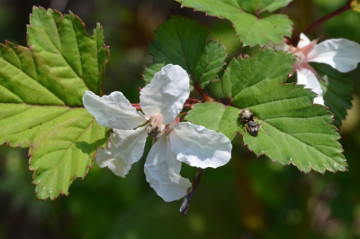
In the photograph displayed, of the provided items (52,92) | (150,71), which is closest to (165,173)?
(150,71)

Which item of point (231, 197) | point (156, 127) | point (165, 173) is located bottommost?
point (231, 197)

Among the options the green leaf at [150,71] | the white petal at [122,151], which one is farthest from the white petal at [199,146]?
the green leaf at [150,71]

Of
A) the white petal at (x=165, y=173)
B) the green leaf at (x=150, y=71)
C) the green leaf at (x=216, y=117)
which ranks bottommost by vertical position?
the white petal at (x=165, y=173)

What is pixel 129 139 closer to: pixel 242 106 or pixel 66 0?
pixel 242 106

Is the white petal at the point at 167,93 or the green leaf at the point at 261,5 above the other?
the green leaf at the point at 261,5

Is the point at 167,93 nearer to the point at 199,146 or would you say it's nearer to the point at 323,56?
the point at 199,146

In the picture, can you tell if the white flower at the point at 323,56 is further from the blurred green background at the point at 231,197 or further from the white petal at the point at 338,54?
the blurred green background at the point at 231,197

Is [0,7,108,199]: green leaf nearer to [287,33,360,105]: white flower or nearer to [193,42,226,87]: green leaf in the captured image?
[193,42,226,87]: green leaf
